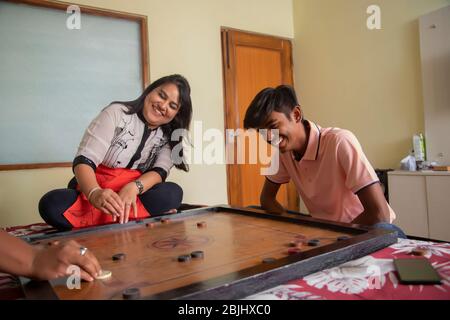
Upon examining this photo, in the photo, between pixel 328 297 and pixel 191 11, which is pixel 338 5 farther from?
pixel 328 297

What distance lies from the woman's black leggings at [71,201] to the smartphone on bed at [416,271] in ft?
3.97

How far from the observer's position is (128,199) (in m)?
1.49

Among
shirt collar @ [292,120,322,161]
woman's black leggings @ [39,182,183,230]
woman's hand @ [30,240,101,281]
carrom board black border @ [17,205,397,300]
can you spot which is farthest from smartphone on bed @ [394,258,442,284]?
woman's black leggings @ [39,182,183,230]

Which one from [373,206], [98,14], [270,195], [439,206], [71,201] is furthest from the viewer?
[98,14]

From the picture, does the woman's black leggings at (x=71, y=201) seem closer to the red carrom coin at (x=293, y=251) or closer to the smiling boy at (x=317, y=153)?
the smiling boy at (x=317, y=153)

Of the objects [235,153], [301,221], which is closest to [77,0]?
[235,153]

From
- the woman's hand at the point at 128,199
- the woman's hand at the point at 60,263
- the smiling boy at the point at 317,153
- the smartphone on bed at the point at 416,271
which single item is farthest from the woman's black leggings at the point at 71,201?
the smartphone on bed at the point at 416,271

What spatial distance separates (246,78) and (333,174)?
2.46 metres

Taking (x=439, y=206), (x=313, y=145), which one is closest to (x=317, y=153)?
(x=313, y=145)

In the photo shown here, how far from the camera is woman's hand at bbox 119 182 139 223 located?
4.49 feet

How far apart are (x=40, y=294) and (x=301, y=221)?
31.3 inches

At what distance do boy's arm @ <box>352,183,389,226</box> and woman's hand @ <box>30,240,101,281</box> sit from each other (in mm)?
923

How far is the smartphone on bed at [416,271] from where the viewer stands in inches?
25.9

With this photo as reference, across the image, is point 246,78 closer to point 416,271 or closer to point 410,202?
point 410,202
